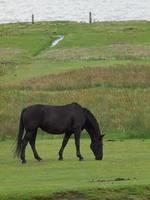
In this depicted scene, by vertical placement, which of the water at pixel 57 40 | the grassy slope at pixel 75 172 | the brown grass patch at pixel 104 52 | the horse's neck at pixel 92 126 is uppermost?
the water at pixel 57 40

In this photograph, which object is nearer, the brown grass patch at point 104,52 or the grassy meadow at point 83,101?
the grassy meadow at point 83,101

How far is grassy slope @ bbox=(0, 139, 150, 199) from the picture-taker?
13.7 metres

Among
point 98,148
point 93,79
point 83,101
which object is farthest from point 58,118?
point 93,79

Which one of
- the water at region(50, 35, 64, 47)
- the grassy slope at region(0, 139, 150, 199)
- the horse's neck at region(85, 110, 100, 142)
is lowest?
the grassy slope at region(0, 139, 150, 199)

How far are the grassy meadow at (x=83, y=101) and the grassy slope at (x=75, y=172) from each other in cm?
2

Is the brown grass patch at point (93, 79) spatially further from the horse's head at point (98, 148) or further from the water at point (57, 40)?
the water at point (57, 40)

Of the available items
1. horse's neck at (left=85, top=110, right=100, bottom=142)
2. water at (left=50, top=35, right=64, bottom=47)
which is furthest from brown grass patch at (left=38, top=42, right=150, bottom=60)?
horse's neck at (left=85, top=110, right=100, bottom=142)

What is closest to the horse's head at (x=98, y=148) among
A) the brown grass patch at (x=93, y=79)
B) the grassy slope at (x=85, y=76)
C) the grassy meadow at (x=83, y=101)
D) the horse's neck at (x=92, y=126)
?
the horse's neck at (x=92, y=126)

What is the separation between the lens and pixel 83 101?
96.2 feet

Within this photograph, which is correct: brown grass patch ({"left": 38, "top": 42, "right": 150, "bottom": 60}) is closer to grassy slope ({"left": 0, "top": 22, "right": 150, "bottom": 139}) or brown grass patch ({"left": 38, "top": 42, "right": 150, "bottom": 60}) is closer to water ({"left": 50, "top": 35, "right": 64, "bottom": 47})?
grassy slope ({"left": 0, "top": 22, "right": 150, "bottom": 139})

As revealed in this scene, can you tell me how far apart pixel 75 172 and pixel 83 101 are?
42.3 ft

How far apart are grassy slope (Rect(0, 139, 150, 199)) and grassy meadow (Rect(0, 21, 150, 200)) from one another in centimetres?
2

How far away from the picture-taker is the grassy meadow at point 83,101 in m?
14.4

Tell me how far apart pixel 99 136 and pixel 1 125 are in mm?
7930
